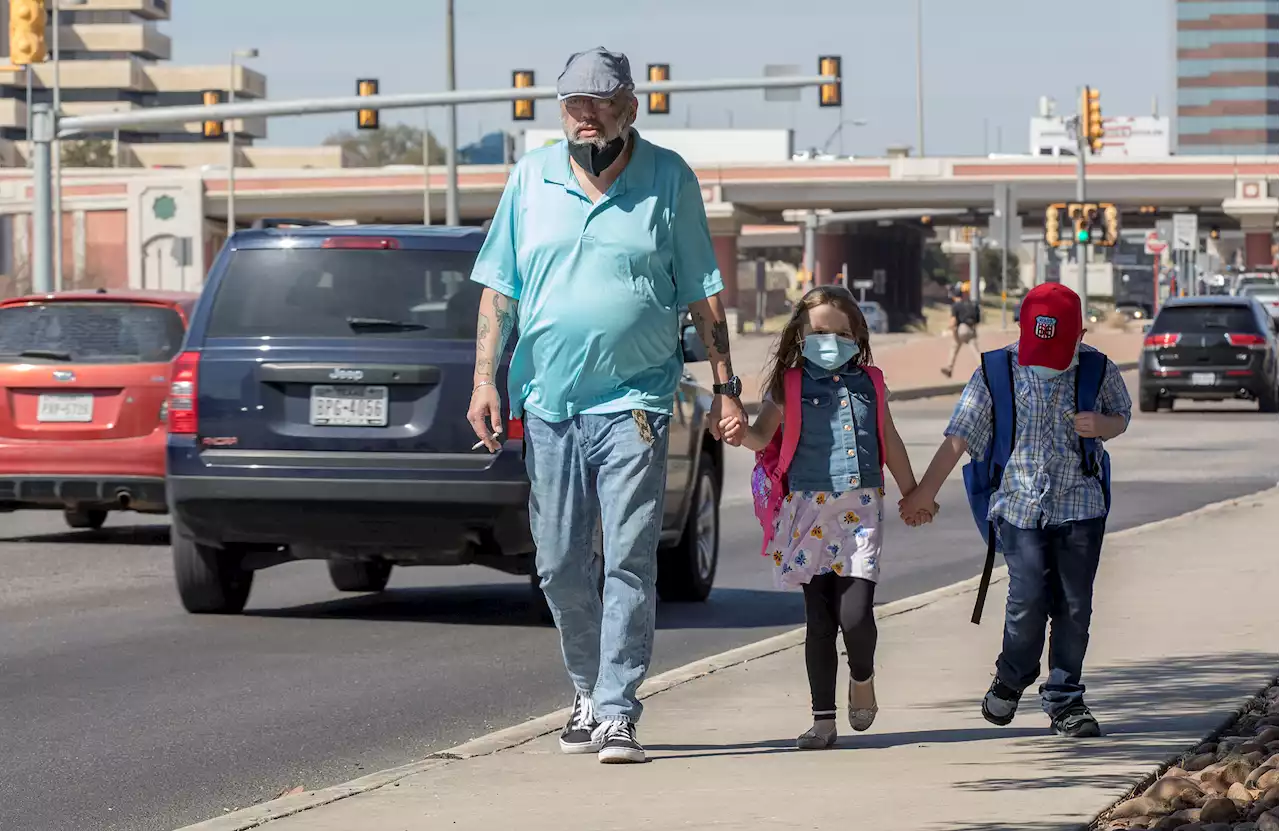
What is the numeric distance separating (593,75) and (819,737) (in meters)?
2.09

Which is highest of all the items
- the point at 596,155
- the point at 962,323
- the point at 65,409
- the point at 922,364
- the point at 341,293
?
the point at 596,155

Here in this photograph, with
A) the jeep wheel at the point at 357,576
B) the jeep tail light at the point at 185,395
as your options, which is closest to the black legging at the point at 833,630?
the jeep tail light at the point at 185,395

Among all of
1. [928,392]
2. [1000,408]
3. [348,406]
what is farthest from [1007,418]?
[928,392]

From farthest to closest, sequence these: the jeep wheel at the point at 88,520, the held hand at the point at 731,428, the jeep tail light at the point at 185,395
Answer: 1. the jeep wheel at the point at 88,520
2. the jeep tail light at the point at 185,395
3. the held hand at the point at 731,428

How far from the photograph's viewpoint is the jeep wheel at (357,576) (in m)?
13.1

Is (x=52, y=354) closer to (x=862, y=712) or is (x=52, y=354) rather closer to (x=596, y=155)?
(x=596, y=155)

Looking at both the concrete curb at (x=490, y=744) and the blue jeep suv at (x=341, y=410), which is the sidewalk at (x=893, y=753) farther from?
the blue jeep suv at (x=341, y=410)

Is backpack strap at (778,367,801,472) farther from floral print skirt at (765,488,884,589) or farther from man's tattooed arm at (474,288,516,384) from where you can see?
man's tattooed arm at (474,288,516,384)

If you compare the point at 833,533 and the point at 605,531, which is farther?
the point at 833,533

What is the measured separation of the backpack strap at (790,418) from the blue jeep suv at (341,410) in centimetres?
332

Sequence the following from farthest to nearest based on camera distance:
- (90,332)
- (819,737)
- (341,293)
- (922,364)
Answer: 1. (922,364)
2. (90,332)
3. (341,293)
4. (819,737)

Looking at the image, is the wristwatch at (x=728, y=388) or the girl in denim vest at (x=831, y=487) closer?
the wristwatch at (x=728, y=388)

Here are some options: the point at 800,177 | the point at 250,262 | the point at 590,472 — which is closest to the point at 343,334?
the point at 250,262

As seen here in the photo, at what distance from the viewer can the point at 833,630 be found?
295 inches
